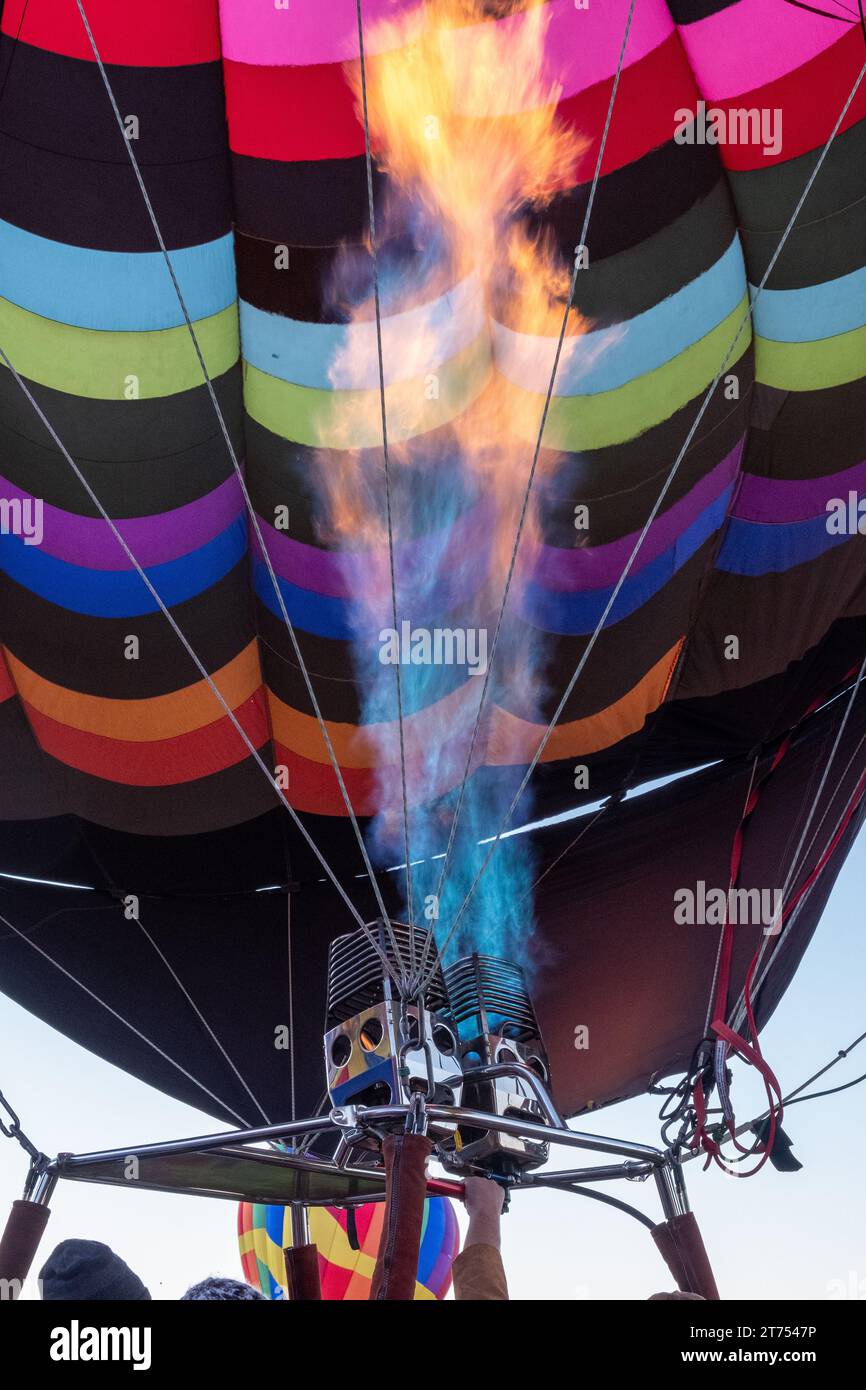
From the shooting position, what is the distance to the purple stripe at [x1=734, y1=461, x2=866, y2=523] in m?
3.97

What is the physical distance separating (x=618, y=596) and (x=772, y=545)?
51 cm

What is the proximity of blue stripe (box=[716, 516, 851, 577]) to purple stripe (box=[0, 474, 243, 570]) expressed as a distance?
4.89 feet

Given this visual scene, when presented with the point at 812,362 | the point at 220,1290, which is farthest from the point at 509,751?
the point at 220,1290

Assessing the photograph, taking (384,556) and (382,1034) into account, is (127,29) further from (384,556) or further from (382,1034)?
(382,1034)

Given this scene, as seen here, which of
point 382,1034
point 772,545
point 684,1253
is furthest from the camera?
point 772,545

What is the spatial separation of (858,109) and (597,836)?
2265mm

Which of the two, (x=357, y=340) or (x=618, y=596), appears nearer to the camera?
(x=357, y=340)

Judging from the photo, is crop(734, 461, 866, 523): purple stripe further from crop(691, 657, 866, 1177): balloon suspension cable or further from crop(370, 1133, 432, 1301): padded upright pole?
crop(370, 1133, 432, 1301): padded upright pole

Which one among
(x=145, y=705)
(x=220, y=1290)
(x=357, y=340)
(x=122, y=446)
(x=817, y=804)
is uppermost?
(x=357, y=340)

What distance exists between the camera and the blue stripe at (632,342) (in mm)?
3498

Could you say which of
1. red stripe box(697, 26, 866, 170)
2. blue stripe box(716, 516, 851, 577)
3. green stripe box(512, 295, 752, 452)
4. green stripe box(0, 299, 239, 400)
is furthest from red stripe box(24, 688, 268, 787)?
red stripe box(697, 26, 866, 170)

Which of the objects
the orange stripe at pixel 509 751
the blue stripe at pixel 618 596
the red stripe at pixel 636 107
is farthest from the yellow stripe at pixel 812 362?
the orange stripe at pixel 509 751

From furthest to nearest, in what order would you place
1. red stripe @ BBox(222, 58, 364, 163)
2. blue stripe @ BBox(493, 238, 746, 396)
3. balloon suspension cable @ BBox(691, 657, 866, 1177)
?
1. blue stripe @ BBox(493, 238, 746, 396)
2. red stripe @ BBox(222, 58, 364, 163)
3. balloon suspension cable @ BBox(691, 657, 866, 1177)

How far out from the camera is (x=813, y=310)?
143 inches
